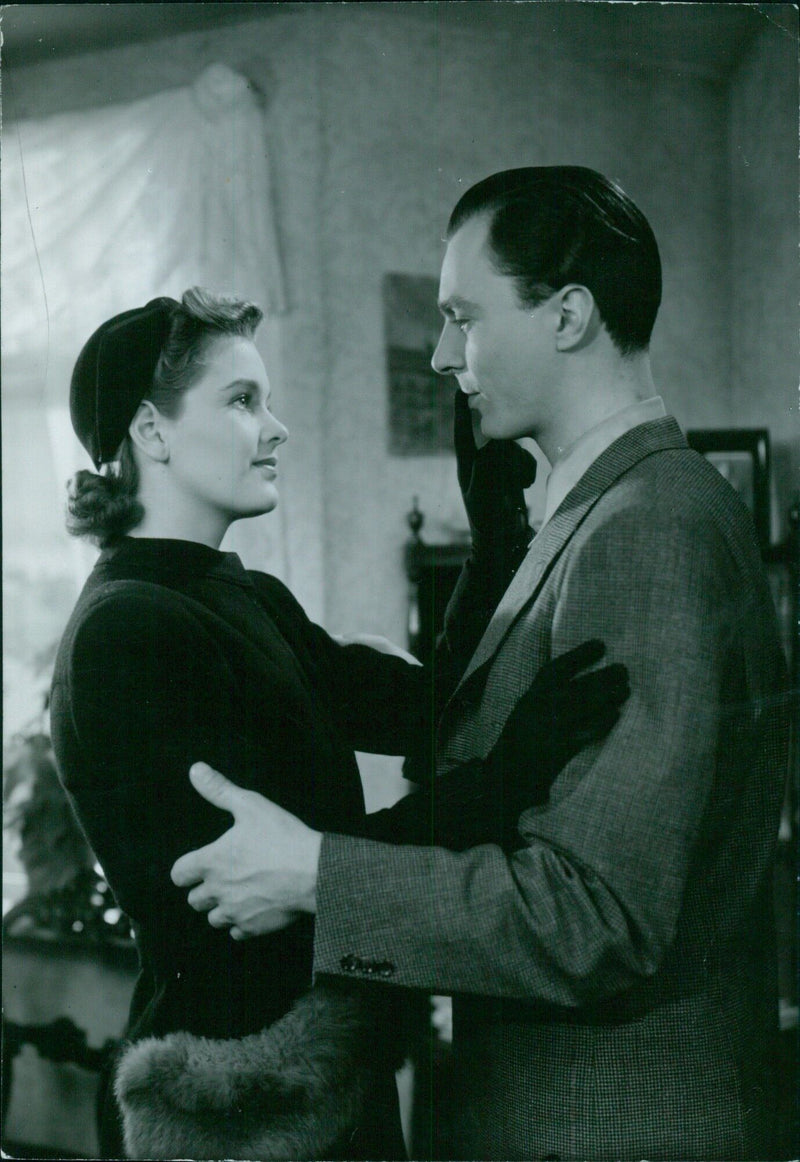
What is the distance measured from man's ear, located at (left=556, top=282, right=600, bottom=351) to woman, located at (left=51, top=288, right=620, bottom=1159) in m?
0.46

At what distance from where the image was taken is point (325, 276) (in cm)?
196

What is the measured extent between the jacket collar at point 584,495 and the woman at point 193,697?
1.03 feet

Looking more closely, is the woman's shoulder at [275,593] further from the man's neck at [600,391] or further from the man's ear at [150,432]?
the man's neck at [600,391]

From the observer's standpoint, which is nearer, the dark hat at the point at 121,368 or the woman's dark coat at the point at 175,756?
the woman's dark coat at the point at 175,756

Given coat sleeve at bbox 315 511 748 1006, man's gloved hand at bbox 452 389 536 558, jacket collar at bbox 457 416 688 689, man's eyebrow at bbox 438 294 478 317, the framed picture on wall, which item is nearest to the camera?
coat sleeve at bbox 315 511 748 1006

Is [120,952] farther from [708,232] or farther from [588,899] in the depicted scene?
[708,232]

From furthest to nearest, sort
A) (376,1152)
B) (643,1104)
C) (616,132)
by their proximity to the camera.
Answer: (616,132) → (376,1152) → (643,1104)

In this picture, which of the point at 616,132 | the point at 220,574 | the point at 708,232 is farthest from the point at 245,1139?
the point at 708,232

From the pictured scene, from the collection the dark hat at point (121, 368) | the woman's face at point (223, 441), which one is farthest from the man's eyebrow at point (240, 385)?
the dark hat at point (121, 368)

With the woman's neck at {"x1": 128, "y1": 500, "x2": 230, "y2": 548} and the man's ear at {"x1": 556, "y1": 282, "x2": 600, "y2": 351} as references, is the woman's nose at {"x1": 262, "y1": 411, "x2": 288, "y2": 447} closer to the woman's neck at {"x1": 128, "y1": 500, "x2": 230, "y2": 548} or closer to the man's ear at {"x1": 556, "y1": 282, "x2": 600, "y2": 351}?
the woman's neck at {"x1": 128, "y1": 500, "x2": 230, "y2": 548}

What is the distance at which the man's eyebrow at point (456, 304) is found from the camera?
1.17 metres

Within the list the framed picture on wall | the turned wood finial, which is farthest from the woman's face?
the framed picture on wall

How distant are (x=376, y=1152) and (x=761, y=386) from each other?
6.32 ft

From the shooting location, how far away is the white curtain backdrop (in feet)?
4.81
